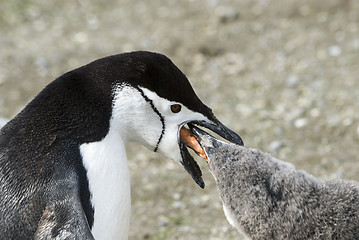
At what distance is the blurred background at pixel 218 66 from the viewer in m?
5.19

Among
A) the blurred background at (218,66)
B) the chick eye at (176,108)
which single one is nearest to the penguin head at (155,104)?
the chick eye at (176,108)

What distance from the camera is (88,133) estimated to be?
332 centimetres

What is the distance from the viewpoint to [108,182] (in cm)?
334

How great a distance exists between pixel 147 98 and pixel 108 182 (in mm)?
440

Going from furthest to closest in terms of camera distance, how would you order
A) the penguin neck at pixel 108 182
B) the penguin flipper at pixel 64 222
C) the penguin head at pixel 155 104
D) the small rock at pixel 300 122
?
the small rock at pixel 300 122 < the penguin head at pixel 155 104 < the penguin neck at pixel 108 182 < the penguin flipper at pixel 64 222

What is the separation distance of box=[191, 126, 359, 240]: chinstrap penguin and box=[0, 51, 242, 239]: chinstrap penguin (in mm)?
526

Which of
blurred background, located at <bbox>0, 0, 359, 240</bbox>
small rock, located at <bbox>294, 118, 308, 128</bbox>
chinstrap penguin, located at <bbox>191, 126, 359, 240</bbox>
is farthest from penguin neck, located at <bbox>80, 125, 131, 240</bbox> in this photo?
small rock, located at <bbox>294, 118, 308, 128</bbox>

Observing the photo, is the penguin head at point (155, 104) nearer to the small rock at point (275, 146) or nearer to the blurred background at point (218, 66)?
the blurred background at point (218, 66)

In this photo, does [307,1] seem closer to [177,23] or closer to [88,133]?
[177,23]

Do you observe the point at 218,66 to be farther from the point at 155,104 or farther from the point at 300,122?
the point at 155,104

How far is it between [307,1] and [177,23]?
1.41 m

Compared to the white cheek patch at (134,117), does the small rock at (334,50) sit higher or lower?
lower

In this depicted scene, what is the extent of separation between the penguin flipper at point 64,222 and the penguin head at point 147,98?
0.48 meters

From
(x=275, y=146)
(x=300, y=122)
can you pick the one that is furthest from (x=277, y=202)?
(x=300, y=122)
